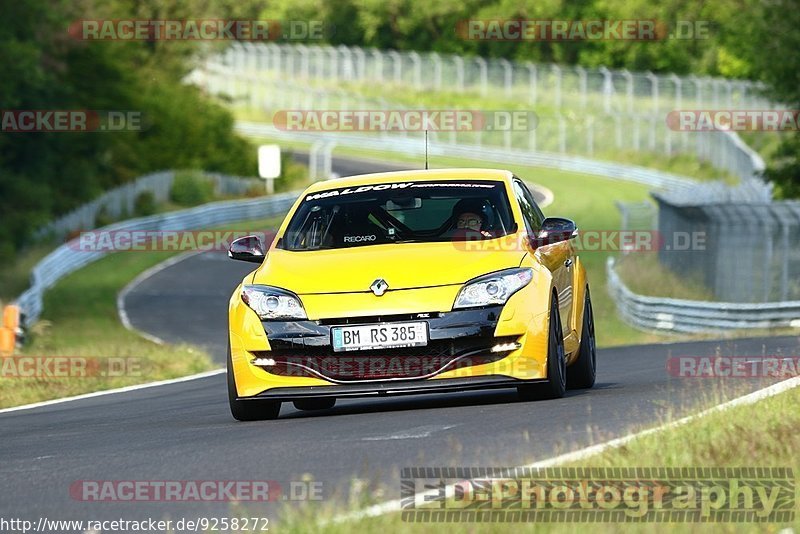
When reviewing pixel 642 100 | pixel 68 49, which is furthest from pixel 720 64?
pixel 68 49

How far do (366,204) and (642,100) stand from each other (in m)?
62.2

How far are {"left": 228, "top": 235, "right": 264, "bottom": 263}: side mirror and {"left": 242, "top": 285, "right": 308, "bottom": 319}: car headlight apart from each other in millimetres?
648

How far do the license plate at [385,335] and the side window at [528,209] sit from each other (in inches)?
64.3

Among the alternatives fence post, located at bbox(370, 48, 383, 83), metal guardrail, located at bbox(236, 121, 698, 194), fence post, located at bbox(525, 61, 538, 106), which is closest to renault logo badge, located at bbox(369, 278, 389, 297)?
metal guardrail, located at bbox(236, 121, 698, 194)

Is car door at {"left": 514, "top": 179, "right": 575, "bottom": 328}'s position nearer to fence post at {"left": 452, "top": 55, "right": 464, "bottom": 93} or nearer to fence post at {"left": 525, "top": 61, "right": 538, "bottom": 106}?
fence post at {"left": 525, "top": 61, "right": 538, "bottom": 106}

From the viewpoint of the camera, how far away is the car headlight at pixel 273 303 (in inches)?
425

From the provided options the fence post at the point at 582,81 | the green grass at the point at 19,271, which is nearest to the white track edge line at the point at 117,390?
the green grass at the point at 19,271

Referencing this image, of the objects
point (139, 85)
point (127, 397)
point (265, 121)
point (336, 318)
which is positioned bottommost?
point (265, 121)

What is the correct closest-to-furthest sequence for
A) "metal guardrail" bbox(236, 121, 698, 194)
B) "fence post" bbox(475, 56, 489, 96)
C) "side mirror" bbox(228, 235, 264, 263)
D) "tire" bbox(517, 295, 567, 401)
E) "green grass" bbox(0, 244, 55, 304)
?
1. "tire" bbox(517, 295, 567, 401)
2. "side mirror" bbox(228, 235, 264, 263)
3. "green grass" bbox(0, 244, 55, 304)
4. "metal guardrail" bbox(236, 121, 698, 194)
5. "fence post" bbox(475, 56, 489, 96)

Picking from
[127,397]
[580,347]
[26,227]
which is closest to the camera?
[580,347]

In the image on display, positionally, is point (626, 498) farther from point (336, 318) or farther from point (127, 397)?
point (127, 397)

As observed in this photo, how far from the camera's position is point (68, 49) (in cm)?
6306

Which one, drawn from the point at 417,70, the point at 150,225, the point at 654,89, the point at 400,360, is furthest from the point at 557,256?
the point at 417,70

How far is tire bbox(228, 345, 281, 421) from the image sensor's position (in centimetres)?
1116
